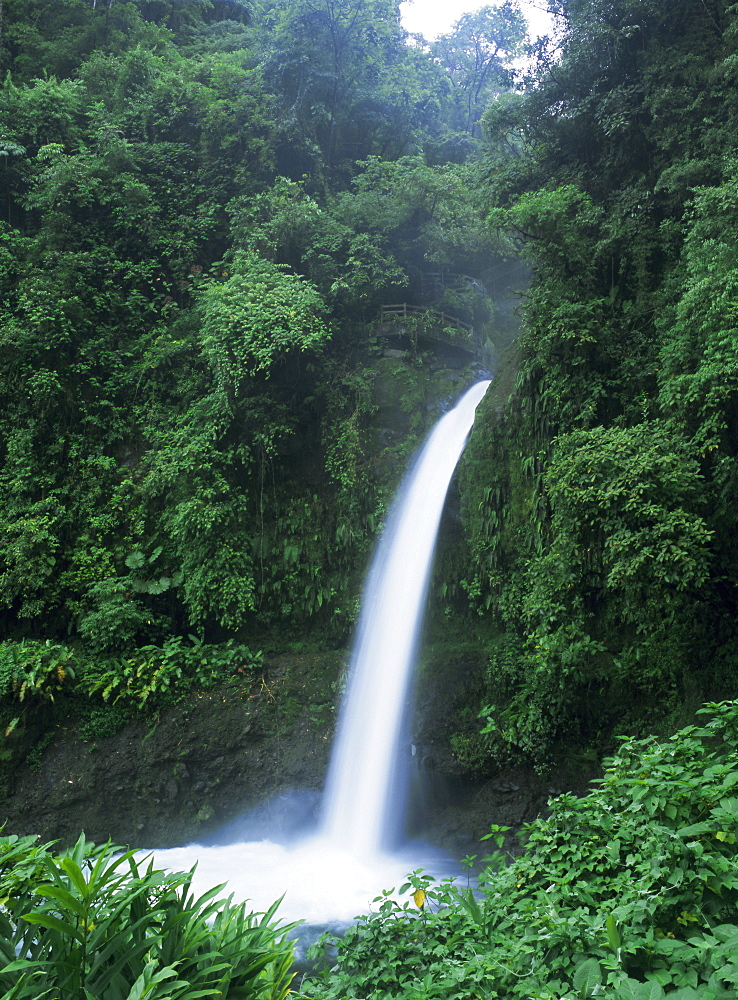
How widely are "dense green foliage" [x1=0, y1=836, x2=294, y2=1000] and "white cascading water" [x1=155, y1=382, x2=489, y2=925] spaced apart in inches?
148

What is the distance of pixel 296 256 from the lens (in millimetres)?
11805

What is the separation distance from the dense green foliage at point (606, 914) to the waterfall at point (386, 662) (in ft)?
13.2

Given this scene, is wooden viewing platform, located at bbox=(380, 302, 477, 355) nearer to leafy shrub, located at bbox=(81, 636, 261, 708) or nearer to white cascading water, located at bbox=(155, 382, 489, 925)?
white cascading water, located at bbox=(155, 382, 489, 925)

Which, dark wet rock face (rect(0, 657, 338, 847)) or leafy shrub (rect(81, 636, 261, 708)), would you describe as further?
leafy shrub (rect(81, 636, 261, 708))

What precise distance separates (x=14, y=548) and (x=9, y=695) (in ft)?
6.65

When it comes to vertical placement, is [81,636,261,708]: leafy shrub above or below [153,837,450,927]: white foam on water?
above

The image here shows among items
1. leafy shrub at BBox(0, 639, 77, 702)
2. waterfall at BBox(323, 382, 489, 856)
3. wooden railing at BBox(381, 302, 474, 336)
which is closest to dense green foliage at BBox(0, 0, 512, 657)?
wooden railing at BBox(381, 302, 474, 336)

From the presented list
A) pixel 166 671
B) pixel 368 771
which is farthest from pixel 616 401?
pixel 166 671

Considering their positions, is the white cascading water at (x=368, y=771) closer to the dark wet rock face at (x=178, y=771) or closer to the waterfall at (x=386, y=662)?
the waterfall at (x=386, y=662)

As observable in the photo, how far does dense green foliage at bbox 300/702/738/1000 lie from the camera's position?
245 cm

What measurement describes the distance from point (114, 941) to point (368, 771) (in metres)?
5.95

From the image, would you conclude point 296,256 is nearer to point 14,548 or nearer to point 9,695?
point 14,548

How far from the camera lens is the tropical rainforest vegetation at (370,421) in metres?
2.97

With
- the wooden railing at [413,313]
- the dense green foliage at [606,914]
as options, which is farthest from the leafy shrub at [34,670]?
the wooden railing at [413,313]
